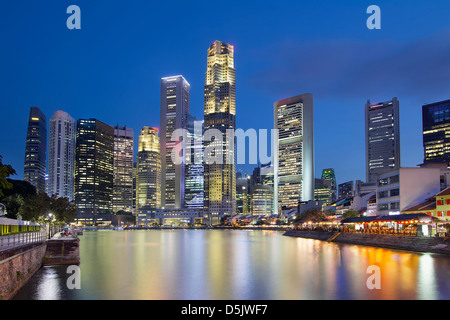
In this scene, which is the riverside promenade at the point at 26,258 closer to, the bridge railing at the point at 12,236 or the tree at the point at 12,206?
the bridge railing at the point at 12,236

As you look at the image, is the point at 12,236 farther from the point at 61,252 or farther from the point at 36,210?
the point at 36,210

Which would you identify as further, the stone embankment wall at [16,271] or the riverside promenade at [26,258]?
the riverside promenade at [26,258]

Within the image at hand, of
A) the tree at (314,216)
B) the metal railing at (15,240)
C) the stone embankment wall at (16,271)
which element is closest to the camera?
the stone embankment wall at (16,271)

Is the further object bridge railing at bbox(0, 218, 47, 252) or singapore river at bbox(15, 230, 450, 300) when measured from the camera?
singapore river at bbox(15, 230, 450, 300)

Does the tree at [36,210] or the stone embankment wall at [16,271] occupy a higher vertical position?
the tree at [36,210]

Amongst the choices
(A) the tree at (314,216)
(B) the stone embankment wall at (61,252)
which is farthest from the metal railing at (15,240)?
(A) the tree at (314,216)

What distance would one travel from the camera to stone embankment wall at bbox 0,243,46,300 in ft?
73.8

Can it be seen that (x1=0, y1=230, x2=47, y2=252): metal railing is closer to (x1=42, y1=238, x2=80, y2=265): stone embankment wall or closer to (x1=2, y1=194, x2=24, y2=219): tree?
(x1=42, y1=238, x2=80, y2=265): stone embankment wall

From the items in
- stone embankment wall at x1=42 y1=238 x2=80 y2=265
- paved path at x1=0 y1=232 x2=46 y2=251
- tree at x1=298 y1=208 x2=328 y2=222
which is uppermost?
paved path at x1=0 y1=232 x2=46 y2=251

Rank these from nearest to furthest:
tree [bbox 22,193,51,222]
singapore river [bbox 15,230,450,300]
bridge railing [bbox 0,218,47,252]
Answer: bridge railing [bbox 0,218,47,252]
singapore river [bbox 15,230,450,300]
tree [bbox 22,193,51,222]

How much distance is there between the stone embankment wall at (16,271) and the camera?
73.8 feet

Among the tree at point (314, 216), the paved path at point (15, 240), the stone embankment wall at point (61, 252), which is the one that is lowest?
the tree at point (314, 216)

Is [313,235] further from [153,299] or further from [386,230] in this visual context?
[153,299]

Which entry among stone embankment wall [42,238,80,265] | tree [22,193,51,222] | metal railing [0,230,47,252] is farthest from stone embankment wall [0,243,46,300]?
tree [22,193,51,222]
